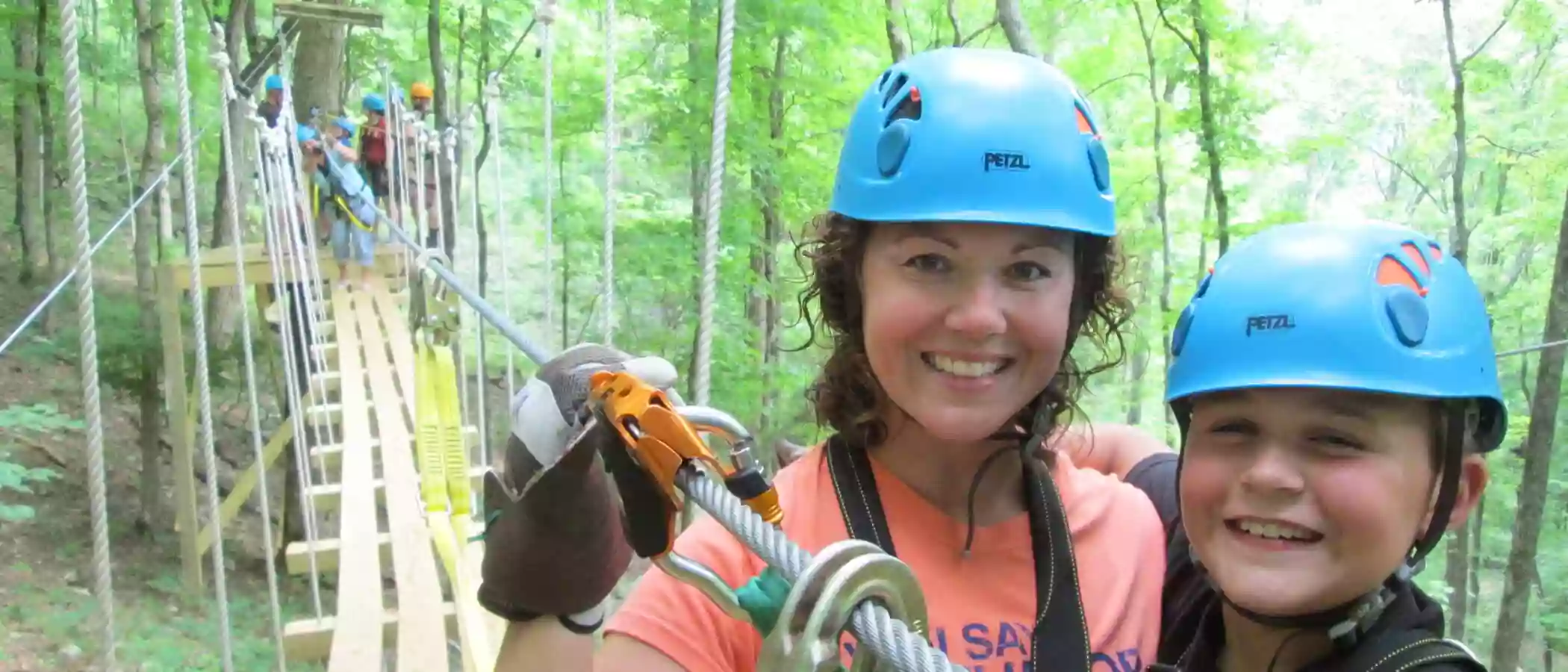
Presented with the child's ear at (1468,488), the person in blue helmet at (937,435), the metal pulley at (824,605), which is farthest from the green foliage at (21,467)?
the child's ear at (1468,488)

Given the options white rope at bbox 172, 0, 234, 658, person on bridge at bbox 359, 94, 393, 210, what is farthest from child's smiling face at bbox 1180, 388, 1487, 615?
person on bridge at bbox 359, 94, 393, 210

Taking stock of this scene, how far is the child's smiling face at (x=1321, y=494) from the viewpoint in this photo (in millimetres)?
822

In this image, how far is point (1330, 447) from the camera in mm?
837

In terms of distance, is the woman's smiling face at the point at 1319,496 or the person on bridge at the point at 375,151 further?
the person on bridge at the point at 375,151

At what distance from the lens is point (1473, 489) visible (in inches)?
34.9

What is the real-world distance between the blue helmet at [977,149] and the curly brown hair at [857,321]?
0.10ft

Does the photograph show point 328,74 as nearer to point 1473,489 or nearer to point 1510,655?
point 1473,489

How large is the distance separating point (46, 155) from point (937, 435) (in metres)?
8.90

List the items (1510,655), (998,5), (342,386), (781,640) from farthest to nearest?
(1510,655) → (998,5) → (342,386) → (781,640)

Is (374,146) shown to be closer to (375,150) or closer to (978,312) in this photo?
(375,150)

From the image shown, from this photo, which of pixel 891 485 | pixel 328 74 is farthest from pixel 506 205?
pixel 891 485

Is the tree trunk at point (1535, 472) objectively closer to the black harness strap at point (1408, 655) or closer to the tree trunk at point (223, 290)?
the black harness strap at point (1408, 655)

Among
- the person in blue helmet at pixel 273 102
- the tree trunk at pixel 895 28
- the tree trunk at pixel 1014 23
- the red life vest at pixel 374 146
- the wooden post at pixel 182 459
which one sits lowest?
the wooden post at pixel 182 459

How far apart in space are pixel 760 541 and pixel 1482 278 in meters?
11.1
